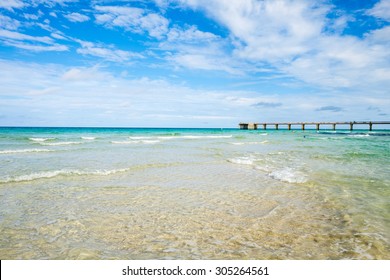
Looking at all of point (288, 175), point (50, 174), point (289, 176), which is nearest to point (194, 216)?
point (289, 176)

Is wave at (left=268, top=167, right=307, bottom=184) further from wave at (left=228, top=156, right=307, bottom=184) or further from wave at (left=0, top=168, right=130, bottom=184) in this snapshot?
wave at (left=0, top=168, right=130, bottom=184)

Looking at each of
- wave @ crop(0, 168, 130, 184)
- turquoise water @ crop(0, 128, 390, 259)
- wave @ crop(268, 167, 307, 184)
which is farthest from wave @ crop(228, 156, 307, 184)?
wave @ crop(0, 168, 130, 184)

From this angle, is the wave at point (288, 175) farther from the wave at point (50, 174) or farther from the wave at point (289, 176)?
the wave at point (50, 174)

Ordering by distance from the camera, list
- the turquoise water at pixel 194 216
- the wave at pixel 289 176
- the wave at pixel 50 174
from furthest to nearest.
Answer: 1. the wave at pixel 289 176
2. the wave at pixel 50 174
3. the turquoise water at pixel 194 216

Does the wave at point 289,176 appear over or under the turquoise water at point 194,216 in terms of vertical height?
over

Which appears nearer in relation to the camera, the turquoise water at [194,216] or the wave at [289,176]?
the turquoise water at [194,216]

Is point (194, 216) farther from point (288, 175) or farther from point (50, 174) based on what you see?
point (50, 174)

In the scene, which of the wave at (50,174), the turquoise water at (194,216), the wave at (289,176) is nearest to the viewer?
the turquoise water at (194,216)

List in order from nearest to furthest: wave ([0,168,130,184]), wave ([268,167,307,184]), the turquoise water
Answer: the turquoise water, wave ([0,168,130,184]), wave ([268,167,307,184])

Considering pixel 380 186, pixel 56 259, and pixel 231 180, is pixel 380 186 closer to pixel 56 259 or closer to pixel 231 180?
pixel 231 180

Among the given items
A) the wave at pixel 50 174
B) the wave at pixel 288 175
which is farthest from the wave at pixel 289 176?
the wave at pixel 50 174
